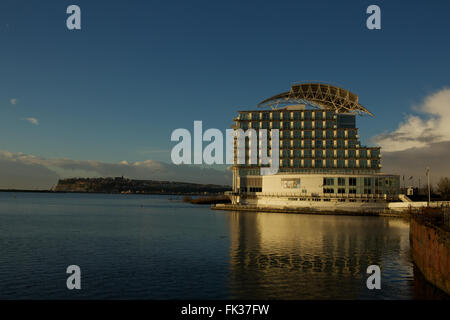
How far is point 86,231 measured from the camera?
7944cm

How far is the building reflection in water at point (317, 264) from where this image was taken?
32812mm

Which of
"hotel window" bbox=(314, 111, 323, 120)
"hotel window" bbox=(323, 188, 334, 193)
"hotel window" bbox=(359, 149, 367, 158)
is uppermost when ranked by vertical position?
"hotel window" bbox=(314, 111, 323, 120)

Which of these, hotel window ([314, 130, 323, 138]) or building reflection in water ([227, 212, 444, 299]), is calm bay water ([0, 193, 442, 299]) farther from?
hotel window ([314, 130, 323, 138])

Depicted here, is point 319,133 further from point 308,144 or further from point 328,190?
point 328,190

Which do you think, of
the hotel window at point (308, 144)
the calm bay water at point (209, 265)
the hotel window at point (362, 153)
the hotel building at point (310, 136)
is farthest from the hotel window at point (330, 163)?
the calm bay water at point (209, 265)

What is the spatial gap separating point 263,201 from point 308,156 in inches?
1368

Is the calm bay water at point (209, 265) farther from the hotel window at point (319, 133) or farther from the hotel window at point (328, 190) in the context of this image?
the hotel window at point (319, 133)

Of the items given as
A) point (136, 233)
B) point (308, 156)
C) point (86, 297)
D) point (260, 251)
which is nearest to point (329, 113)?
point (308, 156)

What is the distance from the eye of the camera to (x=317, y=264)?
144ft

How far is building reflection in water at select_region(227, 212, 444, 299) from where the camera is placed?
32.8 m

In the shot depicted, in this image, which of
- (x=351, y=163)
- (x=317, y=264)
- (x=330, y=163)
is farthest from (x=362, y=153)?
(x=317, y=264)

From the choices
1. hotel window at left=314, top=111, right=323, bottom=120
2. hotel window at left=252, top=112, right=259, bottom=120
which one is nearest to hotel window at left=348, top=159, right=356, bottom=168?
hotel window at left=314, top=111, right=323, bottom=120

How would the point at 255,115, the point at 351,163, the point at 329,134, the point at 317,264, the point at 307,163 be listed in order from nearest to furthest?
the point at 317,264, the point at 351,163, the point at 329,134, the point at 307,163, the point at 255,115
